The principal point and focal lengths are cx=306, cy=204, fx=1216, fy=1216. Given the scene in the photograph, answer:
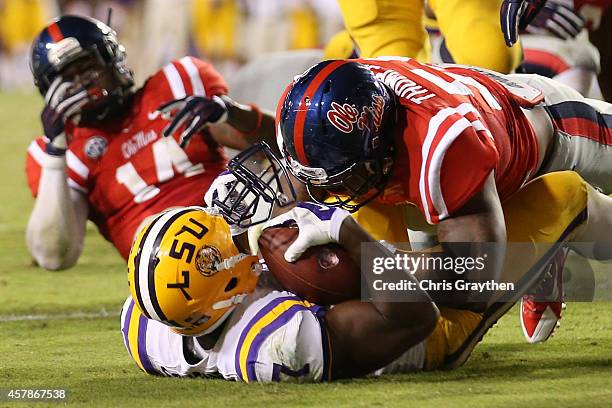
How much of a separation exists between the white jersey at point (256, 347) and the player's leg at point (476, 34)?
1.52 m

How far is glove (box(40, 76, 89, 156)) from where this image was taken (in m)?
4.78

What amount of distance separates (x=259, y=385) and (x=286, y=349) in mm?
131

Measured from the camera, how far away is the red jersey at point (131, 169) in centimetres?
506

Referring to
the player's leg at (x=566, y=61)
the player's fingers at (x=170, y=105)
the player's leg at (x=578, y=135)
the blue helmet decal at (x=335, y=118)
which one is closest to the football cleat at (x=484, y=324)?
the player's leg at (x=578, y=135)

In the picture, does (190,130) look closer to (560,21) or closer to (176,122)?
(176,122)

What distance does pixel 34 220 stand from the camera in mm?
5043

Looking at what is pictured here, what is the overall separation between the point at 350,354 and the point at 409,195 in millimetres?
487

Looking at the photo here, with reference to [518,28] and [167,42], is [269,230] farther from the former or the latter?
[167,42]

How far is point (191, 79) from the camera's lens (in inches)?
208

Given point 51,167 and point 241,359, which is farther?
point 51,167

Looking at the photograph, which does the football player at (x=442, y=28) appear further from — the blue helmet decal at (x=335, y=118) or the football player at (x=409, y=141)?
the blue helmet decal at (x=335, y=118)

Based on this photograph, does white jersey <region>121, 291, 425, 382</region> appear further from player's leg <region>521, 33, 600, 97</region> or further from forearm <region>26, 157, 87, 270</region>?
player's leg <region>521, 33, 600, 97</region>

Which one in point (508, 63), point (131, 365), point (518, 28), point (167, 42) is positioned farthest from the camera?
point (167, 42)

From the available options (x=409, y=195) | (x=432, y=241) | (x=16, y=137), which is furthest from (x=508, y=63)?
(x=16, y=137)
